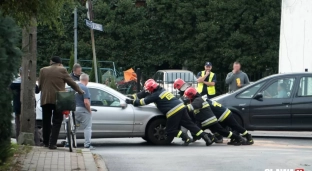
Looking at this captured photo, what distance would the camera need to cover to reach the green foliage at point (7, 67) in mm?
8516

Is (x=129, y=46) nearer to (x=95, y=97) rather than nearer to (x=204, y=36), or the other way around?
(x=204, y=36)

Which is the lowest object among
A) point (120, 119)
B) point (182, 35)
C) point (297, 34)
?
point (120, 119)

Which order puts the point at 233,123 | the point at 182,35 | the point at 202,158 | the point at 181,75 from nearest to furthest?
the point at 202,158, the point at 233,123, the point at 181,75, the point at 182,35

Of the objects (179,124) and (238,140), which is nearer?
(179,124)

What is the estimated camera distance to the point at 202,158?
12.1 metres

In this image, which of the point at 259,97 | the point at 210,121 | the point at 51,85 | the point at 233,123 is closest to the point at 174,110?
the point at 210,121

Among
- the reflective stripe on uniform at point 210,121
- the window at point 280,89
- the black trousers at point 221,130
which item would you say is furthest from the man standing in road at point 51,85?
the window at point 280,89

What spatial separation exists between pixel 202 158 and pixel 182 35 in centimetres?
2978

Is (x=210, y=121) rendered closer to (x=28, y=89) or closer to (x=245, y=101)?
(x=245, y=101)

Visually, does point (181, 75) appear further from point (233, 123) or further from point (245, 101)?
point (233, 123)

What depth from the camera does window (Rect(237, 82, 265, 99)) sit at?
17.2 meters

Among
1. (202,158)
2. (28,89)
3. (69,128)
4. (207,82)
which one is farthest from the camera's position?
(207,82)

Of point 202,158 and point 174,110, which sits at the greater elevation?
point 174,110

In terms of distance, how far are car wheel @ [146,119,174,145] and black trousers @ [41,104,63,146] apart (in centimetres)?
305
